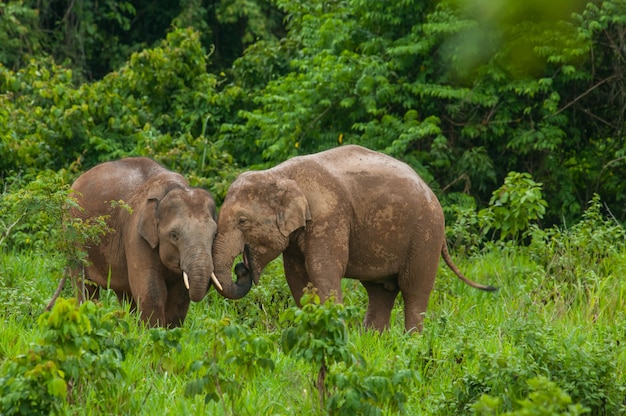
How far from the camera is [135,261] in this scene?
7258mm

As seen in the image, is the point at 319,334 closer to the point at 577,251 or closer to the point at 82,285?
the point at 82,285

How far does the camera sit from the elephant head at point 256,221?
701 cm

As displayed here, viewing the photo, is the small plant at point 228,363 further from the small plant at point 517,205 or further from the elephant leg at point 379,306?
the small plant at point 517,205

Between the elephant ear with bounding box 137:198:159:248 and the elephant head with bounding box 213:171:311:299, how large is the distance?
0.41 m

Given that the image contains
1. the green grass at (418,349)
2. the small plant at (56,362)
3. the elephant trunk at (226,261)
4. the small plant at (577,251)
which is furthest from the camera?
the small plant at (577,251)

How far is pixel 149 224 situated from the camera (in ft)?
23.6

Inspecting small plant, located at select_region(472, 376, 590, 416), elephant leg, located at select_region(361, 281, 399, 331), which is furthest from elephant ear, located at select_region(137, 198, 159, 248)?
small plant, located at select_region(472, 376, 590, 416)

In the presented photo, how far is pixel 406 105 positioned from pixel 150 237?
16.4ft

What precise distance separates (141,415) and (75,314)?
77 centimetres

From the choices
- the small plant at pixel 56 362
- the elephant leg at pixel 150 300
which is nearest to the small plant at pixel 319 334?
the small plant at pixel 56 362

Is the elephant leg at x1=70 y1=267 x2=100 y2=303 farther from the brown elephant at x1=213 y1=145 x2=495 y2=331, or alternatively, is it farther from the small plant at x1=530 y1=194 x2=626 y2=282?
the small plant at x1=530 y1=194 x2=626 y2=282

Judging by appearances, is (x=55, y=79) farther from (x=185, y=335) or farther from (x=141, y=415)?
(x=141, y=415)

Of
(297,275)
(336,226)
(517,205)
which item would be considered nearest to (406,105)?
(517,205)

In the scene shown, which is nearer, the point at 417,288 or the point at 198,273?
the point at 198,273
